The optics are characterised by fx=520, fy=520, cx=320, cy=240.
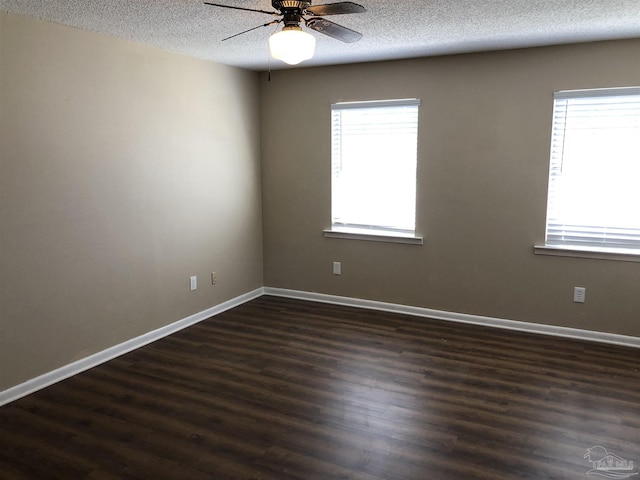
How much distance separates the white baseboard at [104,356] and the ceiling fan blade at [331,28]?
8.71 feet

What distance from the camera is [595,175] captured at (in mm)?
3963

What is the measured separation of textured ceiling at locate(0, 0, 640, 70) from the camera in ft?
9.31

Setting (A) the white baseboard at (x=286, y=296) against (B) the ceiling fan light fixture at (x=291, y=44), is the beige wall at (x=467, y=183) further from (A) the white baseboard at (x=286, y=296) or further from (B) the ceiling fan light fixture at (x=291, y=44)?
(B) the ceiling fan light fixture at (x=291, y=44)

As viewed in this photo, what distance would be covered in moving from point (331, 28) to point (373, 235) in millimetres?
2473

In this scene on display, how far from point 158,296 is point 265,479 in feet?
7.18

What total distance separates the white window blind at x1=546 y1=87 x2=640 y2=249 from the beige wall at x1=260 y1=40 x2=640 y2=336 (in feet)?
0.33

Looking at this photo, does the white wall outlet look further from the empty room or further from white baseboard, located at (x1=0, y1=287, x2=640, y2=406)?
white baseboard, located at (x1=0, y1=287, x2=640, y2=406)

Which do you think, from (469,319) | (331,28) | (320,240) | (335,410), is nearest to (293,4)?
(331,28)

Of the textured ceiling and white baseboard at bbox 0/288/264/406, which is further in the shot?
white baseboard at bbox 0/288/264/406

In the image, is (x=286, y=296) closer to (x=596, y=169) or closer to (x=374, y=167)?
(x=374, y=167)

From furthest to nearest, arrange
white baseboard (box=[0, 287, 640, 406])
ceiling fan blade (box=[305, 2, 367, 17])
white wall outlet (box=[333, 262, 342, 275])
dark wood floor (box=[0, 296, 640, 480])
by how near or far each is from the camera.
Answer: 1. white wall outlet (box=[333, 262, 342, 275])
2. white baseboard (box=[0, 287, 640, 406])
3. dark wood floor (box=[0, 296, 640, 480])
4. ceiling fan blade (box=[305, 2, 367, 17])

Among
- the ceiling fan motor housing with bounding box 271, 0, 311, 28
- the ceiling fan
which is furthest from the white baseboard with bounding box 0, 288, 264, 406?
the ceiling fan motor housing with bounding box 271, 0, 311, 28

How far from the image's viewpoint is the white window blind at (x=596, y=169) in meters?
3.83

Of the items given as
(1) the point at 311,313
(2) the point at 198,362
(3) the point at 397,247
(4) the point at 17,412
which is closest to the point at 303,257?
(1) the point at 311,313
